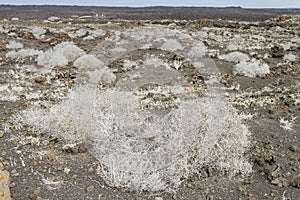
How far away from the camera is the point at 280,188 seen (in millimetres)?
3877

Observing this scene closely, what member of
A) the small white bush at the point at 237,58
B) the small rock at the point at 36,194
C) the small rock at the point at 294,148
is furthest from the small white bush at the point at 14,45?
the small rock at the point at 294,148

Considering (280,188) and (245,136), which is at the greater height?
(245,136)

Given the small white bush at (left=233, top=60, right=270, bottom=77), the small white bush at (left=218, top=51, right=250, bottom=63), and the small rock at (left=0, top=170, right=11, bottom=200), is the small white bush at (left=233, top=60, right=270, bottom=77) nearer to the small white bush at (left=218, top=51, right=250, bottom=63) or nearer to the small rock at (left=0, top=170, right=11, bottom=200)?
the small white bush at (left=218, top=51, right=250, bottom=63)

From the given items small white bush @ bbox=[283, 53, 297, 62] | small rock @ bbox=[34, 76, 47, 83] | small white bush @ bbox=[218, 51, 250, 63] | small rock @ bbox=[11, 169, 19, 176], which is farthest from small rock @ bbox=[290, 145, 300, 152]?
small white bush @ bbox=[283, 53, 297, 62]

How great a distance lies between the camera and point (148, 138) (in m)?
4.76

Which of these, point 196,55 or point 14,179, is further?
point 196,55

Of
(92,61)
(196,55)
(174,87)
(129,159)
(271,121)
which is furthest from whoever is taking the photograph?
(196,55)

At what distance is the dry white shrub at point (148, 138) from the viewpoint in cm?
387

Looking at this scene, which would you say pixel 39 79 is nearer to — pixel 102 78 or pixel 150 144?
pixel 102 78

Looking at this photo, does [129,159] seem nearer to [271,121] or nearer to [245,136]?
[245,136]

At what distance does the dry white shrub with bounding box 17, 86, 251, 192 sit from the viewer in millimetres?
3873

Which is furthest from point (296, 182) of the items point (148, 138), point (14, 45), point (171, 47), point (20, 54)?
point (14, 45)

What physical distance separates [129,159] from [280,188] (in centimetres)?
175

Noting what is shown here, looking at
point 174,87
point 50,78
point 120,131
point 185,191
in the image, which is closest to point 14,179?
point 120,131
